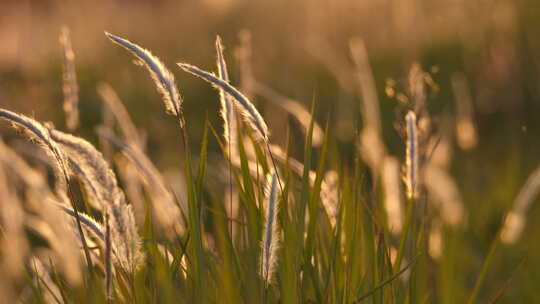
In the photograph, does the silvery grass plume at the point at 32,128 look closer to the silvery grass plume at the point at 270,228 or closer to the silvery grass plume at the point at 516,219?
the silvery grass plume at the point at 270,228

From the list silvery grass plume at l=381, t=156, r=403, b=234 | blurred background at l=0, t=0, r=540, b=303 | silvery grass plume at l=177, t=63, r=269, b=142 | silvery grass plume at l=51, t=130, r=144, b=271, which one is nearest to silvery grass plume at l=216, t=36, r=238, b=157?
silvery grass plume at l=177, t=63, r=269, b=142

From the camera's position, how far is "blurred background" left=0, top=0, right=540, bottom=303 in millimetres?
2664

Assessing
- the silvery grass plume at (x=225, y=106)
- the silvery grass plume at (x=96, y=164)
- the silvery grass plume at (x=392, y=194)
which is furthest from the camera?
the silvery grass plume at (x=392, y=194)

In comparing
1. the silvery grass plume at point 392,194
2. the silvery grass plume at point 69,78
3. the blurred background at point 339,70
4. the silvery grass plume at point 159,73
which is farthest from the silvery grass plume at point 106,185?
the silvery grass plume at point 392,194

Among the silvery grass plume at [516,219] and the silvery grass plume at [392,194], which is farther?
the silvery grass plume at [516,219]

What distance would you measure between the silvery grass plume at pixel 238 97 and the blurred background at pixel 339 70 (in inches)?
18.8

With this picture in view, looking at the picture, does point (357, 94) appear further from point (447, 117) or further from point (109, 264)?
point (109, 264)

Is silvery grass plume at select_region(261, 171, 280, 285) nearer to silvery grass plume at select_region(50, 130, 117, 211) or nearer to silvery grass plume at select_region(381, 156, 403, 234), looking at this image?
silvery grass plume at select_region(50, 130, 117, 211)

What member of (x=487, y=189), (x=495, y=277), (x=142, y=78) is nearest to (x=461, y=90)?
(x=487, y=189)

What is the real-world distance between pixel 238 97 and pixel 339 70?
8.49 feet

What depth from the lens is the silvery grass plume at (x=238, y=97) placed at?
1020 mm

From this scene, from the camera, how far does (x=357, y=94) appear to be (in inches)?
226

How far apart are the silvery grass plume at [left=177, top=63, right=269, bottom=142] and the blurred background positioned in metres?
0.48

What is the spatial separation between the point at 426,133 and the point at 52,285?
0.93 meters
